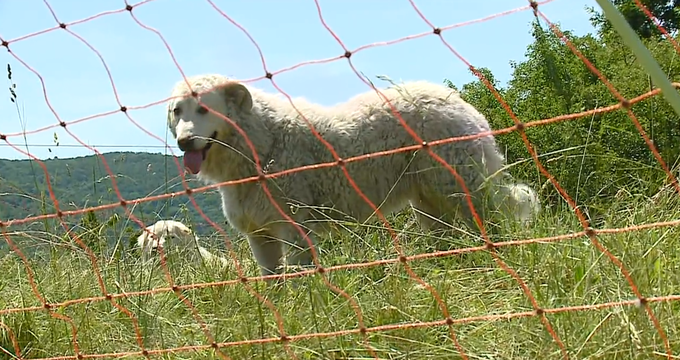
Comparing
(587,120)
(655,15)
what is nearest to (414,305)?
(587,120)

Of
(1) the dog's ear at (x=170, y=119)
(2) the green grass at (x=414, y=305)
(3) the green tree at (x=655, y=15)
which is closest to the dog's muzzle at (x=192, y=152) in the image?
(1) the dog's ear at (x=170, y=119)

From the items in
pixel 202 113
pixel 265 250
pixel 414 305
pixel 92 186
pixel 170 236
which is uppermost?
pixel 202 113

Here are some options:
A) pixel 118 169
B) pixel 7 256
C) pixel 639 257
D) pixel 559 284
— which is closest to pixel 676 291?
pixel 639 257

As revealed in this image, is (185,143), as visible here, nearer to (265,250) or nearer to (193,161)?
(193,161)

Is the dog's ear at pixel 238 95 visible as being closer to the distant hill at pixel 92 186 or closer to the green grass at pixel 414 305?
the distant hill at pixel 92 186

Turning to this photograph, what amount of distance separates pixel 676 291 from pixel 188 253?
93.2 inches

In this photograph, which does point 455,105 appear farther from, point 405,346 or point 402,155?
point 405,346

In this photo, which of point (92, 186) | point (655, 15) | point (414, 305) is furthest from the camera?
point (655, 15)

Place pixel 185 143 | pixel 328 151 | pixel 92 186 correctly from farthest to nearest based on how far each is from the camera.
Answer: pixel 328 151 < pixel 185 143 < pixel 92 186

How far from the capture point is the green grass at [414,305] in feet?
6.88

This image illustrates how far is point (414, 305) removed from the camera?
2.47 metres

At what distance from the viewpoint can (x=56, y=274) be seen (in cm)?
344

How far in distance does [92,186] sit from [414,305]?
222 cm

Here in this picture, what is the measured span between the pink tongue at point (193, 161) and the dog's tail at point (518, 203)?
6.40 ft
